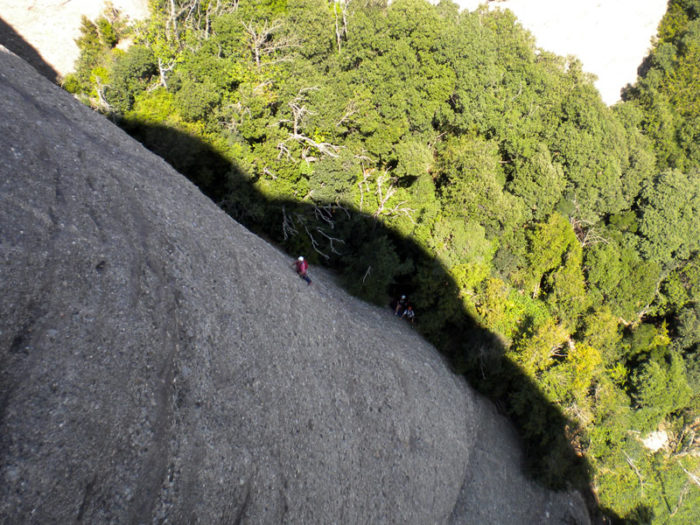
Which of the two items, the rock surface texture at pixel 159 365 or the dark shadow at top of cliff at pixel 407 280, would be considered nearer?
the rock surface texture at pixel 159 365

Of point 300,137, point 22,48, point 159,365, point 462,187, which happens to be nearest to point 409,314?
point 462,187

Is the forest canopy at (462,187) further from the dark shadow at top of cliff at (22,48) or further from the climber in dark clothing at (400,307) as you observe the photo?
the dark shadow at top of cliff at (22,48)

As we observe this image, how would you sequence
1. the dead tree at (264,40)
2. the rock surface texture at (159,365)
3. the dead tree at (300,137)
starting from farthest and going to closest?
1. the dead tree at (264,40)
2. the dead tree at (300,137)
3. the rock surface texture at (159,365)

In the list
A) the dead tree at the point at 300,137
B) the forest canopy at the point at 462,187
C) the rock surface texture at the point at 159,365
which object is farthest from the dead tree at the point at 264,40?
the rock surface texture at the point at 159,365

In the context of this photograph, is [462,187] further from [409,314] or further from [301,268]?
[301,268]

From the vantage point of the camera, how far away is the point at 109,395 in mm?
10406

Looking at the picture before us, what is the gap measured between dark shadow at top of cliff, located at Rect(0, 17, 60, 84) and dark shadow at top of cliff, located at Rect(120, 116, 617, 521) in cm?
762

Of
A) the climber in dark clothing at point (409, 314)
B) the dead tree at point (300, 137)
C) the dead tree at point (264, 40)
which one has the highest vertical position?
the dead tree at point (264, 40)

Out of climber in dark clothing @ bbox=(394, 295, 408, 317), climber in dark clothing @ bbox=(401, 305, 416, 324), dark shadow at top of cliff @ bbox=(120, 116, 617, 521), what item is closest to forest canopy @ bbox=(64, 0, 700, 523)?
dark shadow at top of cliff @ bbox=(120, 116, 617, 521)

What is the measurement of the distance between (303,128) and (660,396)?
125 feet

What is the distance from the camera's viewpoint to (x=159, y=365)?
38.4ft

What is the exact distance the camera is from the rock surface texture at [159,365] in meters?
9.60

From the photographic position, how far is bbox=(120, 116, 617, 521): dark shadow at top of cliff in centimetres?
2433

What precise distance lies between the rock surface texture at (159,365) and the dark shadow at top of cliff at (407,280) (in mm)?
4474
